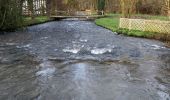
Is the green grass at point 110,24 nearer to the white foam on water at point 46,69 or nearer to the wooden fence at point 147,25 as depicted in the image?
the wooden fence at point 147,25

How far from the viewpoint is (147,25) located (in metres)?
27.2

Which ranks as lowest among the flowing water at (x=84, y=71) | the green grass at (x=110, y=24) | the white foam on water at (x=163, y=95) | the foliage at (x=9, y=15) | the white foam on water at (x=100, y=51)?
the white foam on water at (x=163, y=95)

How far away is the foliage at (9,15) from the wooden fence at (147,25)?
33.3 feet

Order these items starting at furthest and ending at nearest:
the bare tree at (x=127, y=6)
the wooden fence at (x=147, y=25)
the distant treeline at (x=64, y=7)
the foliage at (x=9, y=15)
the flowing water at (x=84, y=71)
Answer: the bare tree at (x=127, y=6) → the distant treeline at (x=64, y=7) → the foliage at (x=9, y=15) → the wooden fence at (x=147, y=25) → the flowing water at (x=84, y=71)

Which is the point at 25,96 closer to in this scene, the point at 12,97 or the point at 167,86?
the point at 12,97

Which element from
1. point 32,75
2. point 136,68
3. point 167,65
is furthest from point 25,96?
point 167,65

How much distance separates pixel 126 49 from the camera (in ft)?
64.7

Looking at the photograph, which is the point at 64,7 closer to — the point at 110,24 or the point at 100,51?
the point at 110,24

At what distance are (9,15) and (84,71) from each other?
56.9ft

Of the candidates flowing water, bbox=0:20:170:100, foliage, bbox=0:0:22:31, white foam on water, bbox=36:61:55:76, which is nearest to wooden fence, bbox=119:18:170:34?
flowing water, bbox=0:20:170:100

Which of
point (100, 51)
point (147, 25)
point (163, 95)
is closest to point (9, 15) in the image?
point (147, 25)

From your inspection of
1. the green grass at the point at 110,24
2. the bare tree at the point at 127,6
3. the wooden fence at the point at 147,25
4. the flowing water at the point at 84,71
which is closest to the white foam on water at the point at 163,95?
the flowing water at the point at 84,71

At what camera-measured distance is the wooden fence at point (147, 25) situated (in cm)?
2550

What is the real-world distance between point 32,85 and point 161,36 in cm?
1532
